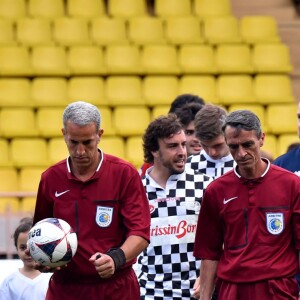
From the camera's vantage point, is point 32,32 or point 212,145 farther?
point 32,32

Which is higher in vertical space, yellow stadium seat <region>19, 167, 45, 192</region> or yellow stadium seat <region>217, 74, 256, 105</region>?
yellow stadium seat <region>217, 74, 256, 105</region>

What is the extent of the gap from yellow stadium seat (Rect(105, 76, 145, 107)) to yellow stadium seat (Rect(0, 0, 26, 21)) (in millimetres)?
1639

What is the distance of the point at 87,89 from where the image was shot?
1411cm

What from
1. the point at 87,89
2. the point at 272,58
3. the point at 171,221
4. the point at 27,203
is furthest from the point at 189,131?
the point at 272,58

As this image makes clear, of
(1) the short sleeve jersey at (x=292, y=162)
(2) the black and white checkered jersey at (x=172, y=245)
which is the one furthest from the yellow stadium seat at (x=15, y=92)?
(1) the short sleeve jersey at (x=292, y=162)

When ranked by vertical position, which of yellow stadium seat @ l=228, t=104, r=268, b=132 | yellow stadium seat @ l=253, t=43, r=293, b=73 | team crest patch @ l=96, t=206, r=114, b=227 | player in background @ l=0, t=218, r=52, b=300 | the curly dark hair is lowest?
player in background @ l=0, t=218, r=52, b=300

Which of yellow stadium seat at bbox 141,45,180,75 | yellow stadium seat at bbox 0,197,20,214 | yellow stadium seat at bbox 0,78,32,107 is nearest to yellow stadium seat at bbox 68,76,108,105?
yellow stadium seat at bbox 0,78,32,107

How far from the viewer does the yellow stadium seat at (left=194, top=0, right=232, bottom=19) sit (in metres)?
15.4

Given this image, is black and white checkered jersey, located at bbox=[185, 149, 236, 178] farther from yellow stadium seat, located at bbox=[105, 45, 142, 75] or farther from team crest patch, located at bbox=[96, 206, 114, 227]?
yellow stadium seat, located at bbox=[105, 45, 142, 75]

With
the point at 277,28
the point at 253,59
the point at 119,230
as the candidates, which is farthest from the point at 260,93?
the point at 119,230

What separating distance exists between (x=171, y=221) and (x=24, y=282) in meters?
1.21

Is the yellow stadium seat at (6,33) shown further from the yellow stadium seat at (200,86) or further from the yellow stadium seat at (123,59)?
the yellow stadium seat at (200,86)

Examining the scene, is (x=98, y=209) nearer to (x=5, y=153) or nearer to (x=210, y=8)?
(x=5, y=153)

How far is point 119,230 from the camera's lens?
6.77 m
